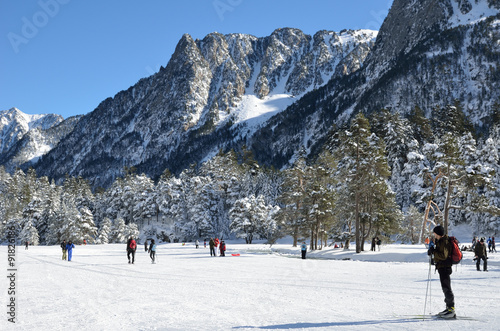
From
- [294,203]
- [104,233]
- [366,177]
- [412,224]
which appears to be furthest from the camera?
[104,233]

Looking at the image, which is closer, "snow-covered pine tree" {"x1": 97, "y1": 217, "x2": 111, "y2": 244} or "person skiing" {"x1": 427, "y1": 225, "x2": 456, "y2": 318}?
"person skiing" {"x1": 427, "y1": 225, "x2": 456, "y2": 318}

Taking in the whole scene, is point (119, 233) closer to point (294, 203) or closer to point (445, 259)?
point (294, 203)

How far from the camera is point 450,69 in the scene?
12619 centimetres

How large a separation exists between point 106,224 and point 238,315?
76229 mm

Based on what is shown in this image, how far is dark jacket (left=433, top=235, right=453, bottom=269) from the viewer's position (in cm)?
743

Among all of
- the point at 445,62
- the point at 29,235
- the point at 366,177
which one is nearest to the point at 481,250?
the point at 366,177

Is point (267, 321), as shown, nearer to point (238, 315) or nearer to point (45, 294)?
point (238, 315)

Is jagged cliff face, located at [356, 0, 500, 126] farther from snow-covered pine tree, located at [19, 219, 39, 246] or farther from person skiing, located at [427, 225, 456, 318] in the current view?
snow-covered pine tree, located at [19, 219, 39, 246]

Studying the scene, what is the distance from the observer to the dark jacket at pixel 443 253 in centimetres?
743

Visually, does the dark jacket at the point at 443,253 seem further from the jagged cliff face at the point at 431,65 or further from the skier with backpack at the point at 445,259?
the jagged cliff face at the point at 431,65

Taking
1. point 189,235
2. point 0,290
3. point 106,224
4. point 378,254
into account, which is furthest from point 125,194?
point 0,290

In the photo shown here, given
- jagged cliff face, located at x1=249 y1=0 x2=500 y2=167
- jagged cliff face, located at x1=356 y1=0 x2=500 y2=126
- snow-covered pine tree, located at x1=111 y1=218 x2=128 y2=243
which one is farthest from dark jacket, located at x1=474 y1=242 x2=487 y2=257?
jagged cliff face, located at x1=356 y1=0 x2=500 y2=126

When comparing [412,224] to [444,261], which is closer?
[444,261]

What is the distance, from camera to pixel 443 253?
7.44 meters
